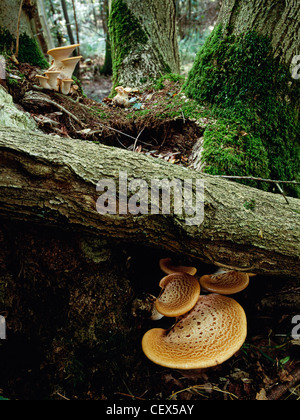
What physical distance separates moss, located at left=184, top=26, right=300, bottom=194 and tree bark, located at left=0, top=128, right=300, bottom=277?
0.82m

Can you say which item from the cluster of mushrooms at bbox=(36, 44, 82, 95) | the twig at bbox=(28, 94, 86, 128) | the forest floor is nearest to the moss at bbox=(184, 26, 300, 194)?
the forest floor

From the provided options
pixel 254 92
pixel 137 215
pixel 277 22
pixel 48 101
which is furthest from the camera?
pixel 48 101

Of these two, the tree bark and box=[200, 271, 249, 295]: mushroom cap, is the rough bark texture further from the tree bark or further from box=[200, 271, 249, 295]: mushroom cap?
box=[200, 271, 249, 295]: mushroom cap

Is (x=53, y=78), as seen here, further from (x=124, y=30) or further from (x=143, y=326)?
(x=143, y=326)

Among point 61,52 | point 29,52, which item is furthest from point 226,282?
point 29,52

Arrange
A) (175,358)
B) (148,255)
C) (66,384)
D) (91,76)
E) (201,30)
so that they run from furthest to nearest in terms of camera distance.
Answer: (201,30) → (91,76) → (148,255) → (66,384) → (175,358)

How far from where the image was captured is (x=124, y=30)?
494 cm

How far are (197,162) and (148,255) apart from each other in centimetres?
122

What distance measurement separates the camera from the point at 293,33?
9.32 feet

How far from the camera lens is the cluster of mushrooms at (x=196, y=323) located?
1919 mm

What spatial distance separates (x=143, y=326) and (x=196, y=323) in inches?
22.1

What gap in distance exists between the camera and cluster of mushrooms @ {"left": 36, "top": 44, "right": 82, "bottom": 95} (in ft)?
10.9

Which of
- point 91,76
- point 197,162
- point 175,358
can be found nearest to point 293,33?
point 197,162
